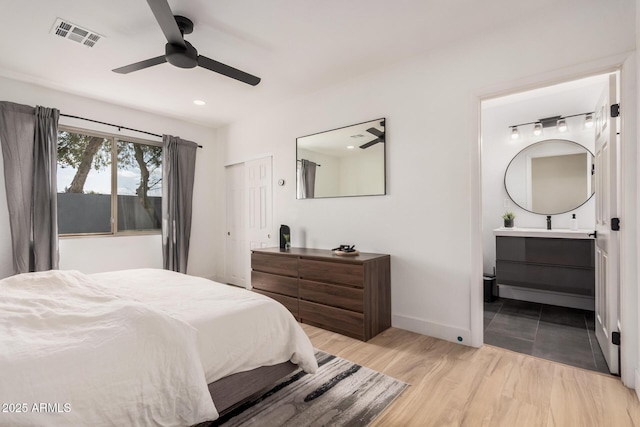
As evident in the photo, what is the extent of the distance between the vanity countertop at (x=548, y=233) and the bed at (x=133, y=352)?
9.76 ft

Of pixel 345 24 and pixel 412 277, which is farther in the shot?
pixel 412 277

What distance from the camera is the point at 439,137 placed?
272 cm

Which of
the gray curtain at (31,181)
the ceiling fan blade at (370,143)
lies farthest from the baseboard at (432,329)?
the gray curtain at (31,181)

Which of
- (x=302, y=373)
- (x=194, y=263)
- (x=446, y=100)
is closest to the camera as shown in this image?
(x=302, y=373)

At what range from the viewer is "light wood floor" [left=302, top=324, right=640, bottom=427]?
5.38ft

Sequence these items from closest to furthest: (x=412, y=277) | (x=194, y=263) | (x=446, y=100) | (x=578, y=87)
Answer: (x=446, y=100)
(x=412, y=277)
(x=578, y=87)
(x=194, y=263)

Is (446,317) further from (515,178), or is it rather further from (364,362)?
(515,178)

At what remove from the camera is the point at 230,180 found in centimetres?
496

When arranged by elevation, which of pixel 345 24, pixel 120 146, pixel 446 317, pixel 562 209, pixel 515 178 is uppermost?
pixel 345 24

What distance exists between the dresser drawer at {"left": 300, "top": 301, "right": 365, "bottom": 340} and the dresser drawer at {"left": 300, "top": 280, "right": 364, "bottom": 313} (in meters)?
0.05

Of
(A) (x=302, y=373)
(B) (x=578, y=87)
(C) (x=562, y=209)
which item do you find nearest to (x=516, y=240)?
(C) (x=562, y=209)

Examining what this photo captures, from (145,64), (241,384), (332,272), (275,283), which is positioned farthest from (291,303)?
(145,64)

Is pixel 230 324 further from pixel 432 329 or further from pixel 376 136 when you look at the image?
pixel 376 136

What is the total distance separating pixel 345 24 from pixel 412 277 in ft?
7.47
